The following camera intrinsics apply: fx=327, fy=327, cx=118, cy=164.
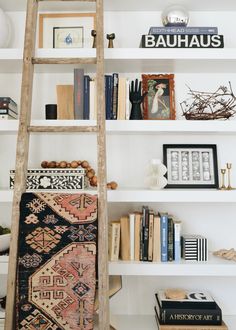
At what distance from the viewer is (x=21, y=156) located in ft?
4.60

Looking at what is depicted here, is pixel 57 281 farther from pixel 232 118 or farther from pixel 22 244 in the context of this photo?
pixel 232 118

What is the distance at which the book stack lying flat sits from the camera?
150 cm

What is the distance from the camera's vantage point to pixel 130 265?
4.99 feet

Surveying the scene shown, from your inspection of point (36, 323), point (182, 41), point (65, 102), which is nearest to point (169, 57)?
point (182, 41)

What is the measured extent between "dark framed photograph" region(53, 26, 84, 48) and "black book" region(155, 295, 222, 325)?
4.60 feet

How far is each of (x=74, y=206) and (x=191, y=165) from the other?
0.68 metres

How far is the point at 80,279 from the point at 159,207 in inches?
25.0

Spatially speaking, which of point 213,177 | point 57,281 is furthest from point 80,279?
point 213,177

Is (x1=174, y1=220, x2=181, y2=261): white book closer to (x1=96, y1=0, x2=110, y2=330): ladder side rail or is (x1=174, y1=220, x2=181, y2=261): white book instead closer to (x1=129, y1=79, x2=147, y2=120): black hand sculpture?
(x1=96, y1=0, x2=110, y2=330): ladder side rail

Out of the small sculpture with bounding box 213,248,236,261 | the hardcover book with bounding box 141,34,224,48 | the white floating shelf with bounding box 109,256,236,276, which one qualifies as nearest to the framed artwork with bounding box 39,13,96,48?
the hardcover book with bounding box 141,34,224,48

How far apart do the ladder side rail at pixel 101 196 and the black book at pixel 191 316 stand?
0.32 m

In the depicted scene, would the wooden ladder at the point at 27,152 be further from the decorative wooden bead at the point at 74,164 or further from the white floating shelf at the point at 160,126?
the decorative wooden bead at the point at 74,164

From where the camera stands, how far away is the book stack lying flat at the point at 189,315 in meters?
1.50

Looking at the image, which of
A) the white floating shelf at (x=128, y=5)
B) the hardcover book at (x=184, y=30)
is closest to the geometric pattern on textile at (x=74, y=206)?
the hardcover book at (x=184, y=30)
